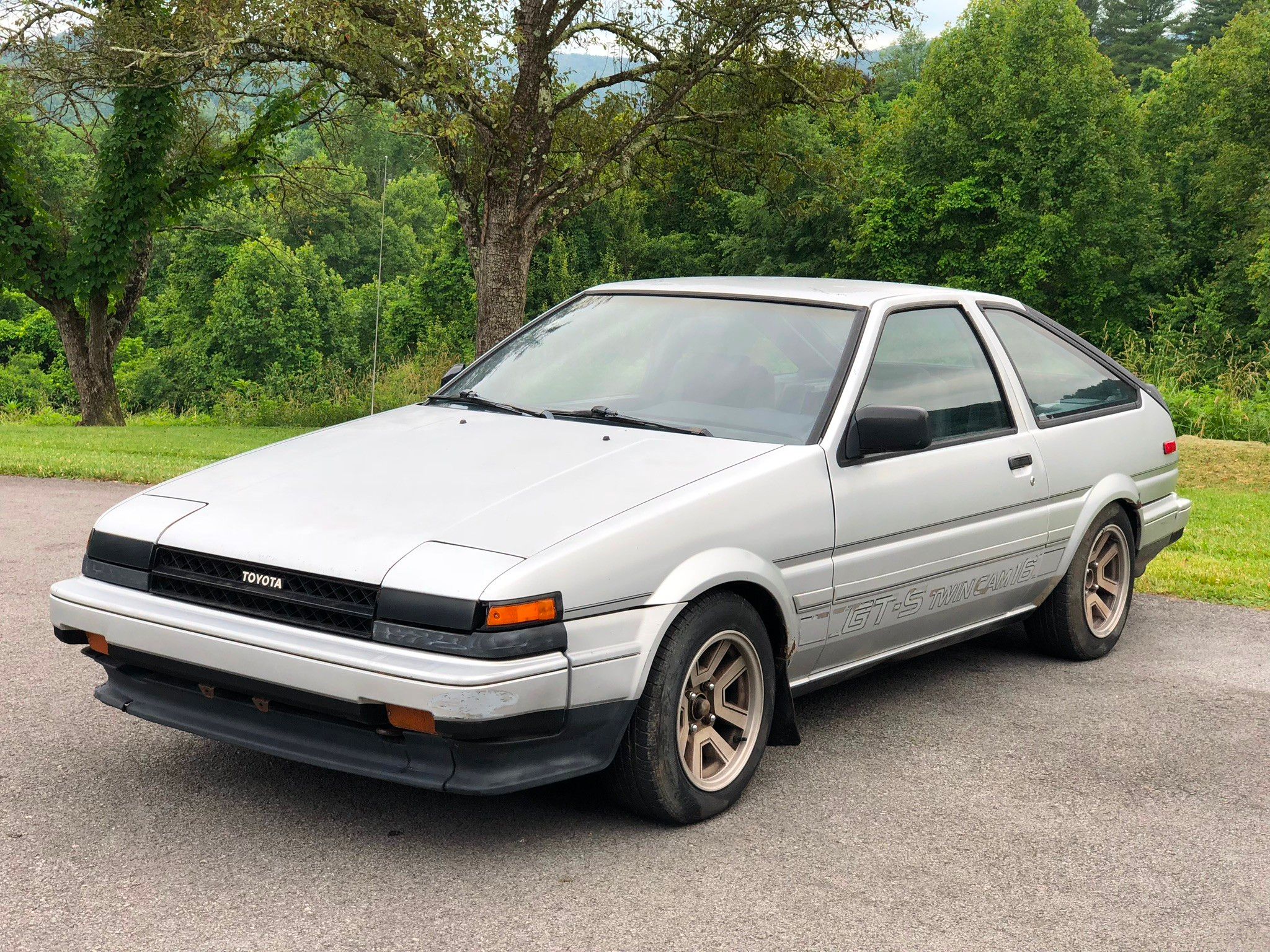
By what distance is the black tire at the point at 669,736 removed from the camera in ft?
12.5

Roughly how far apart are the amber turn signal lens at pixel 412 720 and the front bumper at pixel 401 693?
0.12ft

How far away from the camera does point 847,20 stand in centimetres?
1933

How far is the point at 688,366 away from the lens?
4.95m

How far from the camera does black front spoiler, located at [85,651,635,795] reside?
11.5 feet

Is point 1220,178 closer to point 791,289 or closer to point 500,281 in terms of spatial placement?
point 500,281

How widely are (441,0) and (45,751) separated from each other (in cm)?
1517

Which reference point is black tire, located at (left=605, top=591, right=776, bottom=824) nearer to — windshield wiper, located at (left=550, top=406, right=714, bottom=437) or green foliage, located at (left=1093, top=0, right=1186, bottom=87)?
windshield wiper, located at (left=550, top=406, right=714, bottom=437)

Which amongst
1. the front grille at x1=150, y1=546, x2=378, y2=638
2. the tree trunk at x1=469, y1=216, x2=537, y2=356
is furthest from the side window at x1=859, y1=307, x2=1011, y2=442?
the tree trunk at x1=469, y1=216, x2=537, y2=356

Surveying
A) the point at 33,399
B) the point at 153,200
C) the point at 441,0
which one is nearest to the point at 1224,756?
the point at 441,0

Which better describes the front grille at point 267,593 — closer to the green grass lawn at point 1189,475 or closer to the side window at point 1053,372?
the side window at point 1053,372

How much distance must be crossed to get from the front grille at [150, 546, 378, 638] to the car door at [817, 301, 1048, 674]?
5.57 feet

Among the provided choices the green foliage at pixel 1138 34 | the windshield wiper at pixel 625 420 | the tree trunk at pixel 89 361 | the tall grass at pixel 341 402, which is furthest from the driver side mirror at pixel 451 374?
the green foliage at pixel 1138 34

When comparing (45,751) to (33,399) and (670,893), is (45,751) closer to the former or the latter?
(670,893)

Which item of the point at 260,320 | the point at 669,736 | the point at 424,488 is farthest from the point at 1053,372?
the point at 260,320
